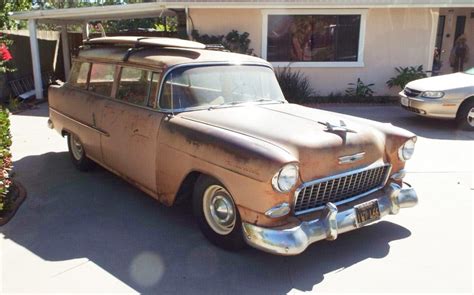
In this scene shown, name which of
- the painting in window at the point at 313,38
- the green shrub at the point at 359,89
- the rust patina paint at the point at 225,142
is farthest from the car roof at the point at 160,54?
the green shrub at the point at 359,89

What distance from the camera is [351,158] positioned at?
3.80 metres

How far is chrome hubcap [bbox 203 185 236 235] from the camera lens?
3.81 meters

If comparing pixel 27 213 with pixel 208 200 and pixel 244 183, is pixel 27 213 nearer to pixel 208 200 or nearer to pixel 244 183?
pixel 208 200

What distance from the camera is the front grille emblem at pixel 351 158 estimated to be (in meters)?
3.74

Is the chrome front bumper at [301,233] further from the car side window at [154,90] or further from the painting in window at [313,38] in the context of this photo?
the painting in window at [313,38]

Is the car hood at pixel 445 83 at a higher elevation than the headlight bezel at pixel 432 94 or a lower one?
higher

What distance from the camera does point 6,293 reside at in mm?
3322

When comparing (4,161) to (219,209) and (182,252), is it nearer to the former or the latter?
(182,252)

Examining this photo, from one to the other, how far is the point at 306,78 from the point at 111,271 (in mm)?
10009

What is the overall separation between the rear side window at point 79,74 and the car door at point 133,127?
0.99 metres

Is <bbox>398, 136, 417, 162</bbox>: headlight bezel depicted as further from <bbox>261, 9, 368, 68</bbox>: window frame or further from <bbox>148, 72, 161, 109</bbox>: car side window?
<bbox>261, 9, 368, 68</bbox>: window frame

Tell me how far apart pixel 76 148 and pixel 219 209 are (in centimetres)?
326

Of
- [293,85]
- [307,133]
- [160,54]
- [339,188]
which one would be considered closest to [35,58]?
[293,85]

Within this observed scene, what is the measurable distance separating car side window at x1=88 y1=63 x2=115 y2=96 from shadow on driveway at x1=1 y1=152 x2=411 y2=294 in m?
1.30
